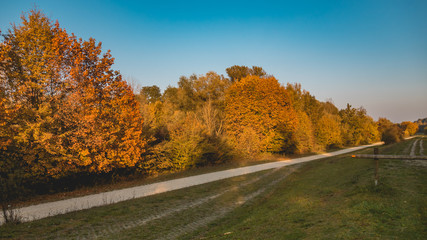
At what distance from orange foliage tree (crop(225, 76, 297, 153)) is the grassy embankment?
15931 millimetres

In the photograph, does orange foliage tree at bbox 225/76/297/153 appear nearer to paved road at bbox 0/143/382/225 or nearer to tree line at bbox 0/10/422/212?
tree line at bbox 0/10/422/212

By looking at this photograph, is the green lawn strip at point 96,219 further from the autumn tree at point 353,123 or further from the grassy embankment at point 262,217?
the autumn tree at point 353,123

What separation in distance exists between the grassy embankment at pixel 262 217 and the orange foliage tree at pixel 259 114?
1593cm

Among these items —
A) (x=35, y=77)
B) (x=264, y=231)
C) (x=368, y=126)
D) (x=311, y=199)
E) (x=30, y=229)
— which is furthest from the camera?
(x=368, y=126)

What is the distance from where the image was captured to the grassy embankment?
503 cm

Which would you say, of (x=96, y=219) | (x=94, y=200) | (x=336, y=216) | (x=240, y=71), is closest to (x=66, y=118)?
(x=94, y=200)

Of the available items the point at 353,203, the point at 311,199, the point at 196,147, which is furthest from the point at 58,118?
the point at 353,203

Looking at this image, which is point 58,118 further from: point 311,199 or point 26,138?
point 311,199

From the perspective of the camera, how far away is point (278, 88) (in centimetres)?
2712

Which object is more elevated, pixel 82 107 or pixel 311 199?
pixel 82 107

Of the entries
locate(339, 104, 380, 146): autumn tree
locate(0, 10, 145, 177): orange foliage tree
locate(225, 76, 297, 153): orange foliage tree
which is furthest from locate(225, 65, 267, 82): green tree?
locate(0, 10, 145, 177): orange foliage tree

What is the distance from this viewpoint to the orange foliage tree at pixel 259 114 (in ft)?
83.7

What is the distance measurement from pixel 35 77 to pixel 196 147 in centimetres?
1153

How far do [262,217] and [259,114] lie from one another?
1979cm
